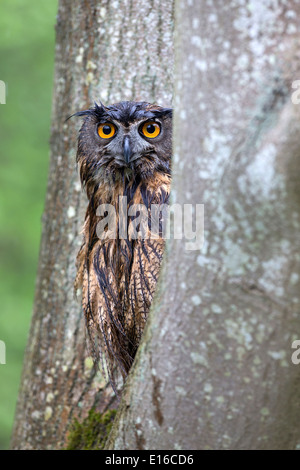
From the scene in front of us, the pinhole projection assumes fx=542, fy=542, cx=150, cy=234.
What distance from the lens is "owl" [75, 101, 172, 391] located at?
117 inches

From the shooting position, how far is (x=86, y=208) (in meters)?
3.56

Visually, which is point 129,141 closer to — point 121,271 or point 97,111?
point 97,111

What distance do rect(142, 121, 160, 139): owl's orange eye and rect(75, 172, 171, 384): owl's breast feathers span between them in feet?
0.74

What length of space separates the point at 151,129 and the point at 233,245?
5.79 ft

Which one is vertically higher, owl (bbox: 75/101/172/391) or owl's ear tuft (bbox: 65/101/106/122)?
owl's ear tuft (bbox: 65/101/106/122)

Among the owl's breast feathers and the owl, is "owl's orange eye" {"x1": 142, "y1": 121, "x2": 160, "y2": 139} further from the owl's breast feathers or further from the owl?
the owl's breast feathers

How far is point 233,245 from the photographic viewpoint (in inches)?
55.6

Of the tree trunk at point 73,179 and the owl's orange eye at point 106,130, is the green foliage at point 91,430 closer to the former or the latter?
the tree trunk at point 73,179

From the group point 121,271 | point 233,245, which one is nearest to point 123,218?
point 121,271

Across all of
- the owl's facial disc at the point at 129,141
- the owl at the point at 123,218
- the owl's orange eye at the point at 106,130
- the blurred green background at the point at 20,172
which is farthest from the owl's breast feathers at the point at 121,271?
the blurred green background at the point at 20,172

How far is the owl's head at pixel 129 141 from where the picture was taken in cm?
299

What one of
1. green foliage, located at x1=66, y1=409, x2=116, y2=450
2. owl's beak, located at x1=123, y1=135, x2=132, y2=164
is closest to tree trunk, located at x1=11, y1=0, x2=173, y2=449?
green foliage, located at x1=66, y1=409, x2=116, y2=450

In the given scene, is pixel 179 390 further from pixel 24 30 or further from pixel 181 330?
pixel 24 30
